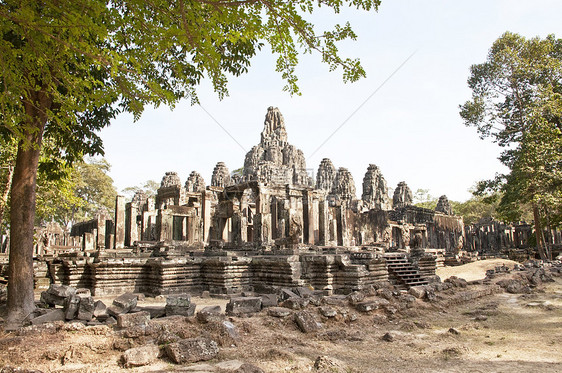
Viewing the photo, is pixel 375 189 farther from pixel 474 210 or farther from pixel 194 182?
pixel 474 210

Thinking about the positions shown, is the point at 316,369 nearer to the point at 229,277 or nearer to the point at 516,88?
the point at 229,277

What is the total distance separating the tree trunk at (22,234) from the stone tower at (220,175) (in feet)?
103

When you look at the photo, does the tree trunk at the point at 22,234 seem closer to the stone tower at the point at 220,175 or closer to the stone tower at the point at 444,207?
the stone tower at the point at 220,175

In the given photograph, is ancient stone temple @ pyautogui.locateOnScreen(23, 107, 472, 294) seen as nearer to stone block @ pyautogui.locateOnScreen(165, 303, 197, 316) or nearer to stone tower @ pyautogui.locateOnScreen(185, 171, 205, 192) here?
stone tower @ pyautogui.locateOnScreen(185, 171, 205, 192)

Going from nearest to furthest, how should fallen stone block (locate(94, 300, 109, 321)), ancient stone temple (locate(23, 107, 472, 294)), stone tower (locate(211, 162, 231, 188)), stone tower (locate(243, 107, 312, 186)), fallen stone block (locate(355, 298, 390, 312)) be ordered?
1. fallen stone block (locate(94, 300, 109, 321))
2. fallen stone block (locate(355, 298, 390, 312))
3. ancient stone temple (locate(23, 107, 472, 294))
4. stone tower (locate(211, 162, 231, 188))
5. stone tower (locate(243, 107, 312, 186))

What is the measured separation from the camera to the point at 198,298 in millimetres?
11266

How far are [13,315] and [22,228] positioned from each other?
1.42 meters

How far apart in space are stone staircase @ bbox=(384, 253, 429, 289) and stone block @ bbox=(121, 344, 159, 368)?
953 cm

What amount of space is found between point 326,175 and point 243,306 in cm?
4182

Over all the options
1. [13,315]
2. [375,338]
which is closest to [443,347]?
[375,338]

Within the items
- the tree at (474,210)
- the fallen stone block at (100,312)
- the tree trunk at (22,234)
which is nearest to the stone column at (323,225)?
the fallen stone block at (100,312)

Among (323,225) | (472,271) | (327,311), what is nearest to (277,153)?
(323,225)

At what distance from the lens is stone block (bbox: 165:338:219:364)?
4.54m

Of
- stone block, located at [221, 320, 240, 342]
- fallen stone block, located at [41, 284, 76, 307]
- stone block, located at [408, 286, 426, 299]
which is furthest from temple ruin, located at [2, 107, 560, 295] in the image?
stone block, located at [221, 320, 240, 342]
